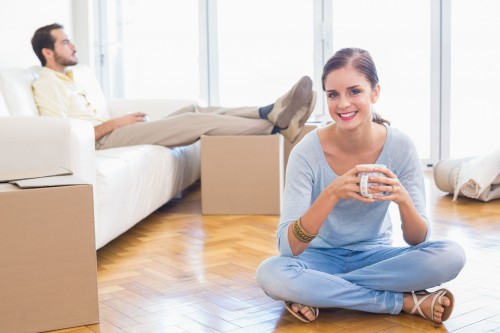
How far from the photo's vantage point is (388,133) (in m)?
2.11

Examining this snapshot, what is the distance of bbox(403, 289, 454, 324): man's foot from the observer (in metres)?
1.99

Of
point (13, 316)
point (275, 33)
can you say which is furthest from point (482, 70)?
point (13, 316)

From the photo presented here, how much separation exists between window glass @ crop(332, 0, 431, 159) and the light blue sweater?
362cm

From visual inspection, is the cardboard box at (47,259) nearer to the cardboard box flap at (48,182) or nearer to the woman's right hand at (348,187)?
the cardboard box flap at (48,182)

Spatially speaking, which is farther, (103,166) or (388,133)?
(103,166)

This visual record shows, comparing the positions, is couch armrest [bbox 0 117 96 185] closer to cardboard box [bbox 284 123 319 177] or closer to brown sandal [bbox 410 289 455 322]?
brown sandal [bbox 410 289 455 322]

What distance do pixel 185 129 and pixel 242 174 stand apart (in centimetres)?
39

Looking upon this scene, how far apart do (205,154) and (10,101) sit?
1.04 meters

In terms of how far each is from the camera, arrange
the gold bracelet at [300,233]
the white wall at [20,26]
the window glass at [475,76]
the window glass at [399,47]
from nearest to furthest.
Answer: the gold bracelet at [300,233], the white wall at [20,26], the window glass at [475,76], the window glass at [399,47]

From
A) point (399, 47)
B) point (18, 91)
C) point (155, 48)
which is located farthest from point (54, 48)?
point (399, 47)

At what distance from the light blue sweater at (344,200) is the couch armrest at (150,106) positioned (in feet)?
8.77

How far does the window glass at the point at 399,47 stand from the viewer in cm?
561

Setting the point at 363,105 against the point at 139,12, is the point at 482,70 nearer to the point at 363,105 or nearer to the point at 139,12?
the point at 139,12

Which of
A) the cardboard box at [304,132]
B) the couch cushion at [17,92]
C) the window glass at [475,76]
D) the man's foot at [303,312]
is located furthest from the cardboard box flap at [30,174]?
the window glass at [475,76]
